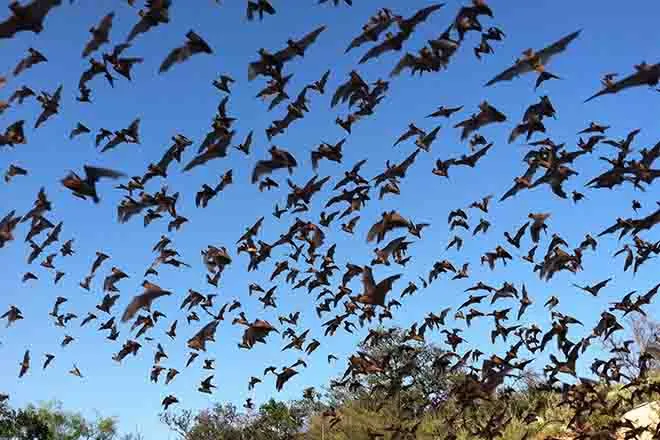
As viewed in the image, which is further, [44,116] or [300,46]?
[44,116]

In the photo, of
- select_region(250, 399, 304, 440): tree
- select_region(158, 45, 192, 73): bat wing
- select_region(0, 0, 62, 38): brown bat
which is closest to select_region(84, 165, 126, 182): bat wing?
select_region(0, 0, 62, 38): brown bat

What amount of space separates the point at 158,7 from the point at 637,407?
19.2 meters

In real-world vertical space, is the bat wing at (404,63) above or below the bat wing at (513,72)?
above

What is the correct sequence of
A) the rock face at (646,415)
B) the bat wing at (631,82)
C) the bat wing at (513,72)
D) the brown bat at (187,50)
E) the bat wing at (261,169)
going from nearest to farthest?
the bat wing at (631,82) < the bat wing at (513,72) < the brown bat at (187,50) < the bat wing at (261,169) < the rock face at (646,415)

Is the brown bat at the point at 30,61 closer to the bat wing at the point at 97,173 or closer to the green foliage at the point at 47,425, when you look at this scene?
the bat wing at the point at 97,173

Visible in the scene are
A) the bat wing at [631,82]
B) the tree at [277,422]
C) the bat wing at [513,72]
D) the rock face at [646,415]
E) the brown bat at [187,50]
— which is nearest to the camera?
the bat wing at [631,82]

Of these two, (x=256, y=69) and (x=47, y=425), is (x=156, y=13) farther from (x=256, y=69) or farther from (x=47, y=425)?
(x=47, y=425)

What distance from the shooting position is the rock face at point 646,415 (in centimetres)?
1806

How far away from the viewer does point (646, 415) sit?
18875 millimetres

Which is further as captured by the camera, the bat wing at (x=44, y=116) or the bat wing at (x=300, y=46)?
the bat wing at (x=44, y=116)

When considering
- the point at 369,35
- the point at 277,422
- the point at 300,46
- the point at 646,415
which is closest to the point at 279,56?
the point at 300,46

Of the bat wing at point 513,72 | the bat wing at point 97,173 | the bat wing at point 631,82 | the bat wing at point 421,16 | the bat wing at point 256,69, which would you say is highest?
the bat wing at point 421,16

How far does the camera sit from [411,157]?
436 inches

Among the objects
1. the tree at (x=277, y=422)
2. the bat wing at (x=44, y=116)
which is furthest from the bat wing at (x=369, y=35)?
the tree at (x=277, y=422)
